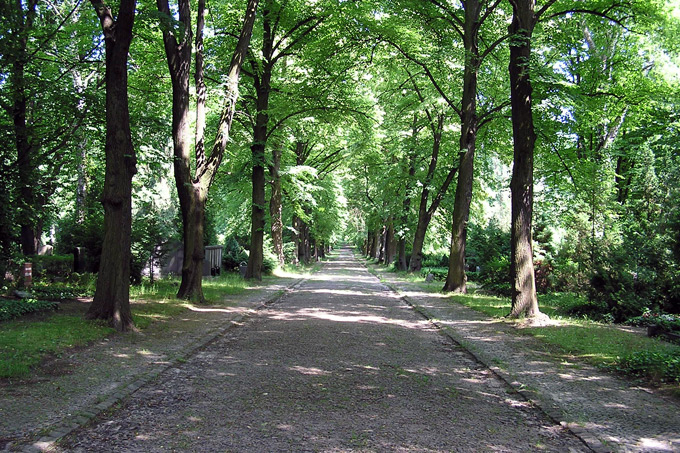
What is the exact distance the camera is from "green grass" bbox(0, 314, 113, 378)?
20.9ft

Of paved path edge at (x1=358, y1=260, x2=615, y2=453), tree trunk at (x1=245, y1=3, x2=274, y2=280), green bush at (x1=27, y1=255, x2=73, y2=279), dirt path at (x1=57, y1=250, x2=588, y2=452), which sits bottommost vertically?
dirt path at (x1=57, y1=250, x2=588, y2=452)

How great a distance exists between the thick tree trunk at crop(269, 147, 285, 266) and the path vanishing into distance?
1780 centimetres

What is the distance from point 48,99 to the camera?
13.2 metres

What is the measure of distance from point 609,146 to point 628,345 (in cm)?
1745

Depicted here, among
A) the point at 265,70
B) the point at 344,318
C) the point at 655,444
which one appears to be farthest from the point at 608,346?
the point at 265,70

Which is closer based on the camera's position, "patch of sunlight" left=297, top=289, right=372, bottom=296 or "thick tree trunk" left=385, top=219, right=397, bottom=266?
"patch of sunlight" left=297, top=289, right=372, bottom=296

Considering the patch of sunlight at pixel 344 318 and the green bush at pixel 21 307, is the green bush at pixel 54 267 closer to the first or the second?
the green bush at pixel 21 307

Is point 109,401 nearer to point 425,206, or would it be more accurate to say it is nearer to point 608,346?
point 608,346

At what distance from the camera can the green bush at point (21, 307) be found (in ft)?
30.7

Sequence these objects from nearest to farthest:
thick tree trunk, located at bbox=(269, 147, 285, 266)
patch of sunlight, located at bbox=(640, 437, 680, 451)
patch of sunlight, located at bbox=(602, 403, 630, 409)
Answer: patch of sunlight, located at bbox=(640, 437, 680, 451)
patch of sunlight, located at bbox=(602, 403, 630, 409)
thick tree trunk, located at bbox=(269, 147, 285, 266)

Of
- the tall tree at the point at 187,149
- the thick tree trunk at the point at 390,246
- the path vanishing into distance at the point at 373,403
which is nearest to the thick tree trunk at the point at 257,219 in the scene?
the tall tree at the point at 187,149

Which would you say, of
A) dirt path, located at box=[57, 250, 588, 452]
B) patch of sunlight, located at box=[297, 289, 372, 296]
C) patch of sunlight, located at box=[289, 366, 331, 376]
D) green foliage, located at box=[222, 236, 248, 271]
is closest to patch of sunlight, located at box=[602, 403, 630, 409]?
dirt path, located at box=[57, 250, 588, 452]

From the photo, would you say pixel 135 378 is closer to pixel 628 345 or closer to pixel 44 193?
pixel 628 345

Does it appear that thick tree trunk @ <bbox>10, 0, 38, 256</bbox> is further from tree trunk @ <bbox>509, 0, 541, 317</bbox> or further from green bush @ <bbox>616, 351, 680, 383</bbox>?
green bush @ <bbox>616, 351, 680, 383</bbox>
